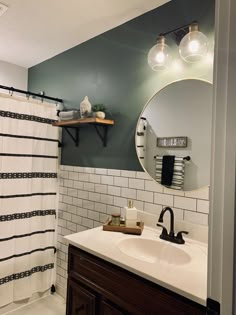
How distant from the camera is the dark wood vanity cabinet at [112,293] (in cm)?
101

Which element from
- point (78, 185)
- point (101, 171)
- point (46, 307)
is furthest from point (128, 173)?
point (46, 307)

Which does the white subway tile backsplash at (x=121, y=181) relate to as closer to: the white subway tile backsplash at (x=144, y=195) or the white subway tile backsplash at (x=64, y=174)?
the white subway tile backsplash at (x=144, y=195)

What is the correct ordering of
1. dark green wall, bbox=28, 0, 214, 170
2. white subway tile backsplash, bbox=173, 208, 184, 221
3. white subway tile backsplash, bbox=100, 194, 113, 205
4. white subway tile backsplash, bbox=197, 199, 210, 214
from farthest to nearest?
white subway tile backsplash, bbox=100, 194, 113, 205 < dark green wall, bbox=28, 0, 214, 170 < white subway tile backsplash, bbox=173, 208, 184, 221 < white subway tile backsplash, bbox=197, 199, 210, 214

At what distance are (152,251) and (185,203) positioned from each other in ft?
1.21

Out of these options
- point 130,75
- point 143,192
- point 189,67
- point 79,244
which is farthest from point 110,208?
Result: point 189,67

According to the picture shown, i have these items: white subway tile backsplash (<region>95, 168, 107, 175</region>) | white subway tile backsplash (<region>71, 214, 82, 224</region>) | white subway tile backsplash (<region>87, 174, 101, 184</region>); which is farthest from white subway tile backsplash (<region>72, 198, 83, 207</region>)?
white subway tile backsplash (<region>95, 168, 107, 175</region>)

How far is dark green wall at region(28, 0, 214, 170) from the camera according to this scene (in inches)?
65.7

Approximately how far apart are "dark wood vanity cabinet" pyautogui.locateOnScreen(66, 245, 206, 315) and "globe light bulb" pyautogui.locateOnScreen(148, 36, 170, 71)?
4.23 ft

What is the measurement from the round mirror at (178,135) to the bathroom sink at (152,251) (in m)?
0.38

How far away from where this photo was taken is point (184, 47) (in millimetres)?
1458

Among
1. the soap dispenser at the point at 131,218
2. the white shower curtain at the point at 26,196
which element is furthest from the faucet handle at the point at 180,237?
the white shower curtain at the point at 26,196

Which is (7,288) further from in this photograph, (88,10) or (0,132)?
(88,10)

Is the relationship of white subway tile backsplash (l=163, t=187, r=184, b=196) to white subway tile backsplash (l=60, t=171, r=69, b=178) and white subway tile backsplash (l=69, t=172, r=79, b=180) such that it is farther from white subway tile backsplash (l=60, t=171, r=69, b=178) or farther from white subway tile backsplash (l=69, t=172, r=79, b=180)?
white subway tile backsplash (l=60, t=171, r=69, b=178)

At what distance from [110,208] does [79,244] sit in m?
0.62
